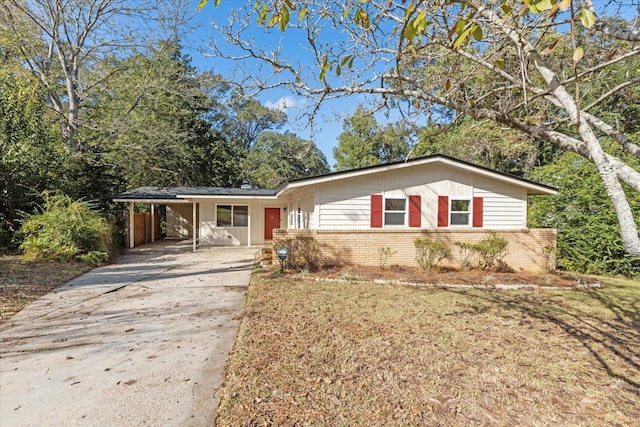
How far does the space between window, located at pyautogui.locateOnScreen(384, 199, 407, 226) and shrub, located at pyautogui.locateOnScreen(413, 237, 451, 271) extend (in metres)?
1.20

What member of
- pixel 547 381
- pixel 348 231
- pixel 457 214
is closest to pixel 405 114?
pixel 547 381

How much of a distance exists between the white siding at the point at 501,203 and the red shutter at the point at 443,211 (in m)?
1.08

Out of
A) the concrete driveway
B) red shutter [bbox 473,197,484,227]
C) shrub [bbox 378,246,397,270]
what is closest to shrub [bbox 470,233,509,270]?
red shutter [bbox 473,197,484,227]

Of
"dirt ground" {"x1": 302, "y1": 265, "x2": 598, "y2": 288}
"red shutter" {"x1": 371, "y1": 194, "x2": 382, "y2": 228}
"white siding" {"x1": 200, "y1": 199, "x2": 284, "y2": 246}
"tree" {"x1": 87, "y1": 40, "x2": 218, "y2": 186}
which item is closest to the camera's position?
"dirt ground" {"x1": 302, "y1": 265, "x2": 598, "y2": 288}

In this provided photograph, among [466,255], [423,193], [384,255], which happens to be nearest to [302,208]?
[384,255]

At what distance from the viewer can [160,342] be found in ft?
14.0

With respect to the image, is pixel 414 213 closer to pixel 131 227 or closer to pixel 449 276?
pixel 449 276

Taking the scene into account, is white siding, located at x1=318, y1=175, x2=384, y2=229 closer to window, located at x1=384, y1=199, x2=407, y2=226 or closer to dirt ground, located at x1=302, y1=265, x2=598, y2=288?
window, located at x1=384, y1=199, x2=407, y2=226

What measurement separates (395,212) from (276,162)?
84.4ft

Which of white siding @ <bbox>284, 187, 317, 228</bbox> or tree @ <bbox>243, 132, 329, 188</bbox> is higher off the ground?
tree @ <bbox>243, 132, 329, 188</bbox>

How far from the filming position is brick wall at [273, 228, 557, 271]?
9727mm

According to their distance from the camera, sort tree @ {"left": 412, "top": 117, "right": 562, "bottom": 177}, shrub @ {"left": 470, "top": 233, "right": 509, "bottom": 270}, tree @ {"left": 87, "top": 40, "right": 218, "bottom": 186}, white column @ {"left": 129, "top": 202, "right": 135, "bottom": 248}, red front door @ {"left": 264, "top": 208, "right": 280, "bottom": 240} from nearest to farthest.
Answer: shrub @ {"left": 470, "top": 233, "right": 509, "bottom": 270} → white column @ {"left": 129, "top": 202, "right": 135, "bottom": 248} → red front door @ {"left": 264, "top": 208, "right": 280, "bottom": 240} → tree @ {"left": 87, "top": 40, "right": 218, "bottom": 186} → tree @ {"left": 412, "top": 117, "right": 562, "bottom": 177}

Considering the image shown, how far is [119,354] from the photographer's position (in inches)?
154

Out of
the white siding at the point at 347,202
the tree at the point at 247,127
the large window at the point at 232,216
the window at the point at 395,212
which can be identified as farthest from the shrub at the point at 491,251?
the tree at the point at 247,127
